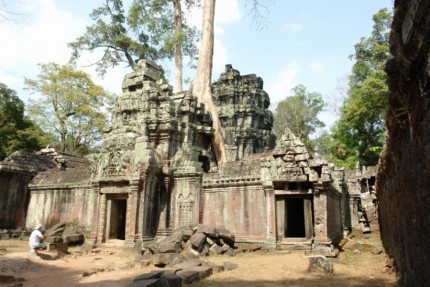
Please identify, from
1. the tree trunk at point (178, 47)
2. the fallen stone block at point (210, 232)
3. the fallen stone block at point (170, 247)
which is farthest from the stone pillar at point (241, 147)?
the fallen stone block at point (170, 247)

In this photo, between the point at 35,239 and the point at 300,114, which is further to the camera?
the point at 300,114

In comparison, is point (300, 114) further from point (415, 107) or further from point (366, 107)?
point (415, 107)

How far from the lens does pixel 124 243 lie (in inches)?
483

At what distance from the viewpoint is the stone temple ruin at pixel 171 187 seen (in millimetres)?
11375

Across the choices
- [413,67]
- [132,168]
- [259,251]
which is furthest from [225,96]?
[413,67]

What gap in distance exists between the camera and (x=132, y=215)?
12.3 m

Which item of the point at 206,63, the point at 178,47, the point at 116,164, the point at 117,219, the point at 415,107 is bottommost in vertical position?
the point at 117,219

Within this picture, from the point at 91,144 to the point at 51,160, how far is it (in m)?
15.0

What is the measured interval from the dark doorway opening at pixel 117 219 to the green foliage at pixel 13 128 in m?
20.2

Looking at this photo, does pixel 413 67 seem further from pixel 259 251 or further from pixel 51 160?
pixel 51 160

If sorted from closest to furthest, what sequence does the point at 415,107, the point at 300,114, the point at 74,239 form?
the point at 415,107
the point at 74,239
the point at 300,114

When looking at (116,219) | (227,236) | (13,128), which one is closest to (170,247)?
(227,236)

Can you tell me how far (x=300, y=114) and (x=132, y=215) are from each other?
3138 centimetres

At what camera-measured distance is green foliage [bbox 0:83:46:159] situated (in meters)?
29.6
